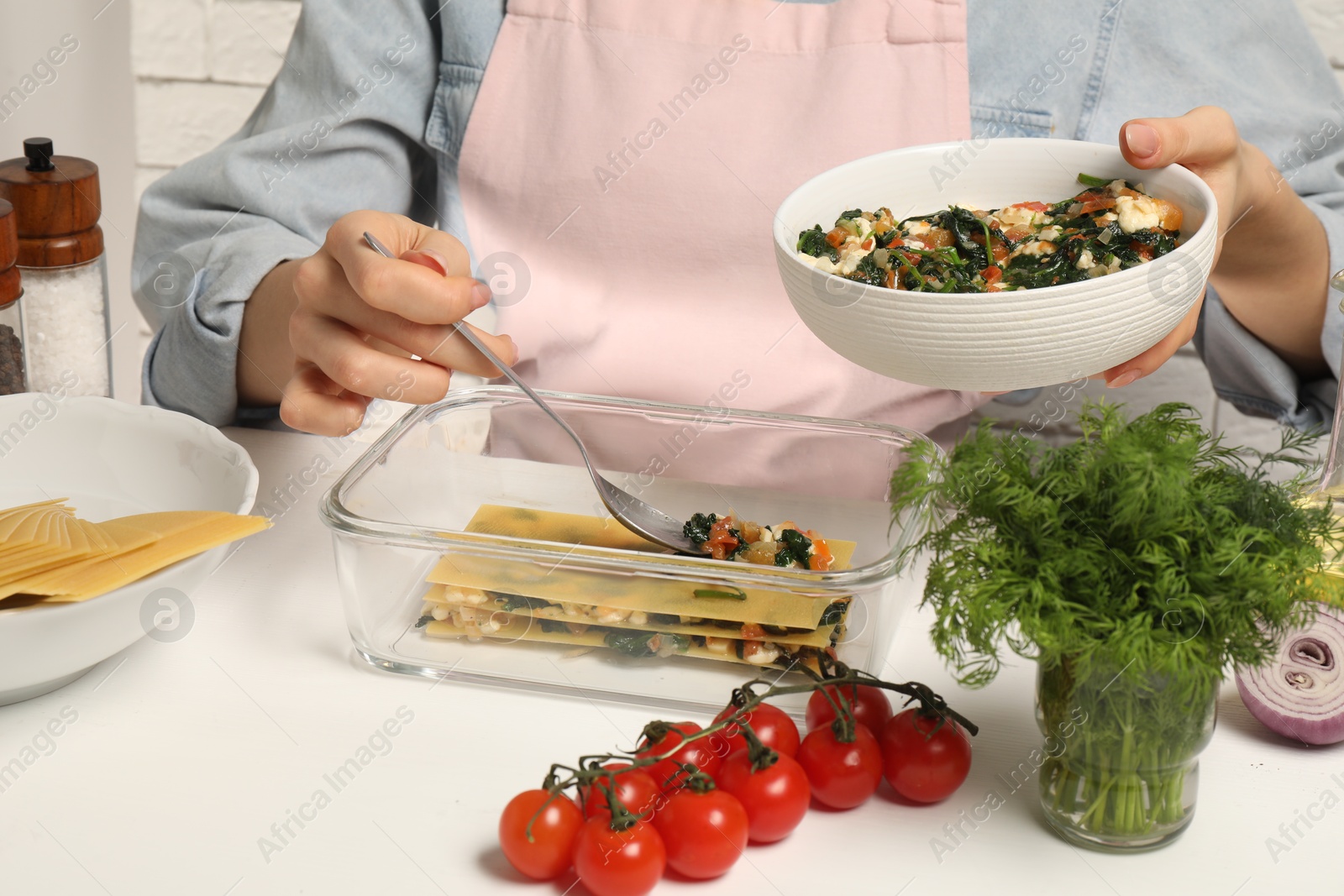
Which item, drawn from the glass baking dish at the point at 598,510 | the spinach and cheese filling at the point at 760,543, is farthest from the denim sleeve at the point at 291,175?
the spinach and cheese filling at the point at 760,543

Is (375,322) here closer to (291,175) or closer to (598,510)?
(598,510)

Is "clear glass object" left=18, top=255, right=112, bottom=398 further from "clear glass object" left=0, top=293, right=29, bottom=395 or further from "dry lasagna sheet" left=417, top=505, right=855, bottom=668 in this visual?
"dry lasagna sheet" left=417, top=505, right=855, bottom=668

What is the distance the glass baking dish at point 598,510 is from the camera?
0.67 metres

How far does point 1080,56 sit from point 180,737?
3.05ft

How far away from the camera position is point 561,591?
68 centimetres

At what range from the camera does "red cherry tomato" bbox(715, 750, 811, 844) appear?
1.85ft

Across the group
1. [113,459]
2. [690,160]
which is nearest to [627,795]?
[113,459]

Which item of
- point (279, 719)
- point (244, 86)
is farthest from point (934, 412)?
point (244, 86)

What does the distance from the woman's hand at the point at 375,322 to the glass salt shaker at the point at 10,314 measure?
0.26 m

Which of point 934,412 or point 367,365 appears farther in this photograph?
point 934,412

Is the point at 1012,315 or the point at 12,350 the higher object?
the point at 1012,315

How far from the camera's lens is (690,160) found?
107cm

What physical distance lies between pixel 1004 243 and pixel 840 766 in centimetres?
35

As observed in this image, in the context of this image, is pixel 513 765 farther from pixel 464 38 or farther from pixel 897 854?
pixel 464 38
